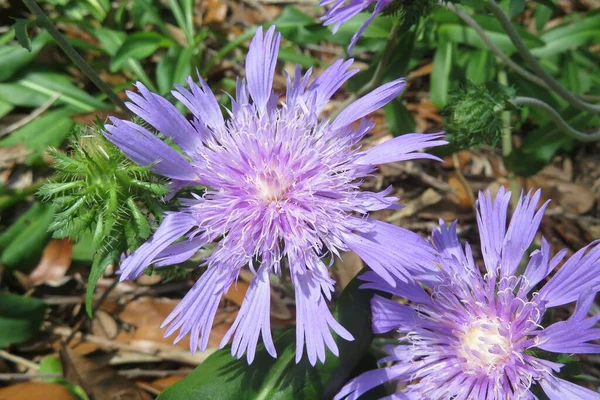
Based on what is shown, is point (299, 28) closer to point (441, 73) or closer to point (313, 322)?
point (441, 73)

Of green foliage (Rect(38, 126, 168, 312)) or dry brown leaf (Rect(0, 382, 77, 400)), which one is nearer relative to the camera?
green foliage (Rect(38, 126, 168, 312))

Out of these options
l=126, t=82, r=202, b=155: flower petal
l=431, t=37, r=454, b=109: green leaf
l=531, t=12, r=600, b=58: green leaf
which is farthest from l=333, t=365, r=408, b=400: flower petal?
l=531, t=12, r=600, b=58: green leaf

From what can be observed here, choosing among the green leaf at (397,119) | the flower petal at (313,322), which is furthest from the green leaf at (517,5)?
the flower petal at (313,322)

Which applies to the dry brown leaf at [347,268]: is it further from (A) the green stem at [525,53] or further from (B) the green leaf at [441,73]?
(A) the green stem at [525,53]

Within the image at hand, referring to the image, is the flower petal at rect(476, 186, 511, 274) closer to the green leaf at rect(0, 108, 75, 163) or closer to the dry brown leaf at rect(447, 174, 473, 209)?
the dry brown leaf at rect(447, 174, 473, 209)

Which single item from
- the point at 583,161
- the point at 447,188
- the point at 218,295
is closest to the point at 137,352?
the point at 218,295
